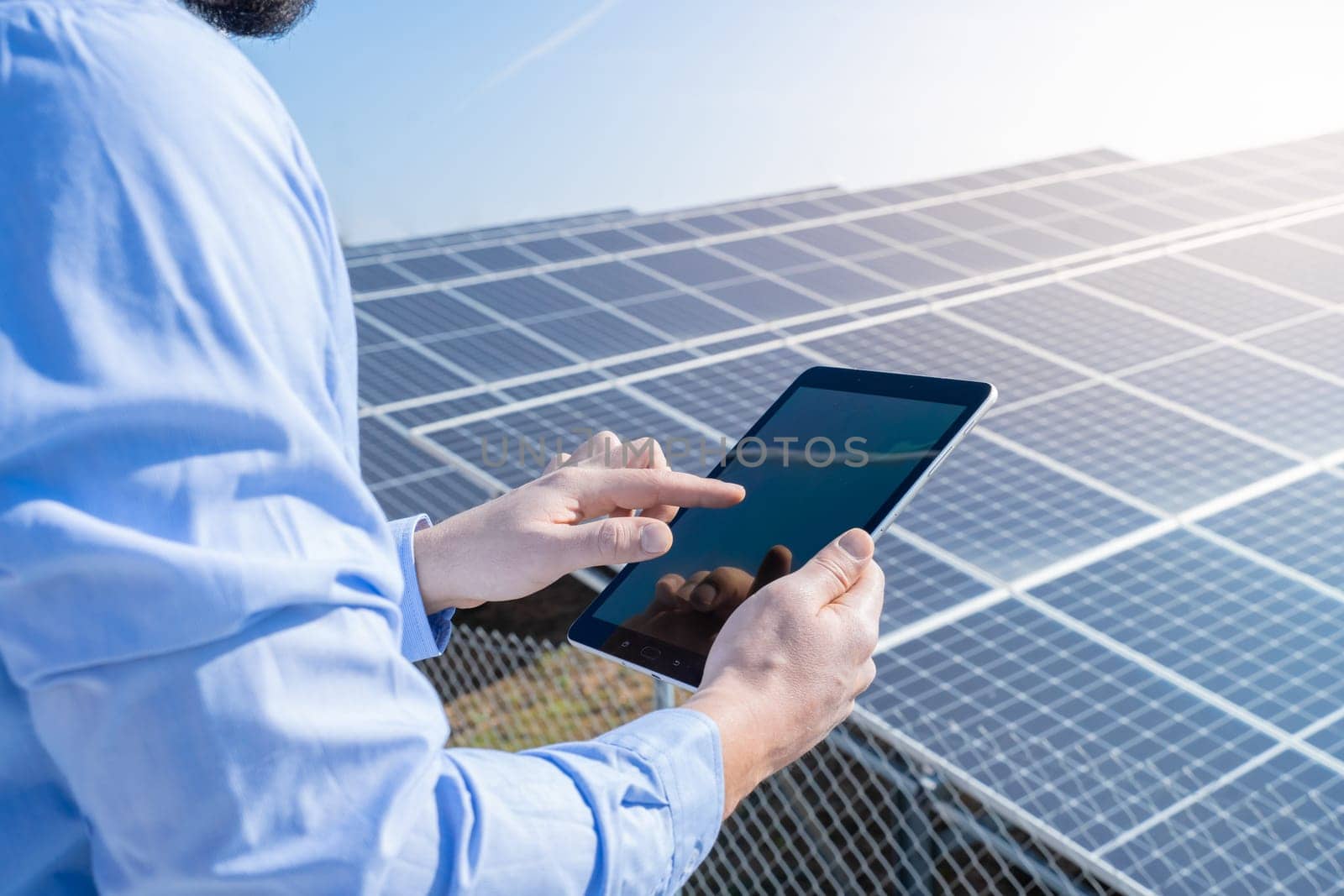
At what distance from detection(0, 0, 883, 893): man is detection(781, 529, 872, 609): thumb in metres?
0.55

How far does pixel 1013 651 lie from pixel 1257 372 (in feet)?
9.49

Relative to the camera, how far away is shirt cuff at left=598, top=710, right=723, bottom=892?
4.21 feet

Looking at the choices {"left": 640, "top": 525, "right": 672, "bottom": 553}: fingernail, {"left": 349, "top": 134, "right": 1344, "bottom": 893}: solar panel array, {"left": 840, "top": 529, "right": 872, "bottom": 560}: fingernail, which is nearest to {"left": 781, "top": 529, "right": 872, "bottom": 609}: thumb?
{"left": 840, "top": 529, "right": 872, "bottom": 560}: fingernail

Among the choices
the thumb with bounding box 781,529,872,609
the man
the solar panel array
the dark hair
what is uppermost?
the dark hair

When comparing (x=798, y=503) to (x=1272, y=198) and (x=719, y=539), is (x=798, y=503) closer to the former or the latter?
(x=719, y=539)

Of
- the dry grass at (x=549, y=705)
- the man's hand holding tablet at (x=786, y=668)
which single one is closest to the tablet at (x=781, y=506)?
the man's hand holding tablet at (x=786, y=668)

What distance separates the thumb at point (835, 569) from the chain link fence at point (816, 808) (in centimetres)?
218

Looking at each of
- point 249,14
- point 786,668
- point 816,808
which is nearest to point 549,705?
point 816,808

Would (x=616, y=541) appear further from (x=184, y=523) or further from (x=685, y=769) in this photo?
(x=184, y=523)

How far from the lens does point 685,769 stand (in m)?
1.30

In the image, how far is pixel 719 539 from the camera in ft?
7.11

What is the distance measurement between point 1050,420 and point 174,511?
5.21m

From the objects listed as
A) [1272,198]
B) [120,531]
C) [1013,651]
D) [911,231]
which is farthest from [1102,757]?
[1272,198]

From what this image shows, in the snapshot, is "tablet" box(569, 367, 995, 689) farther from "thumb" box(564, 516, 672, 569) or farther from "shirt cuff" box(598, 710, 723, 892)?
"shirt cuff" box(598, 710, 723, 892)
